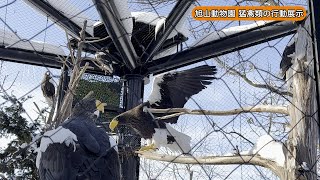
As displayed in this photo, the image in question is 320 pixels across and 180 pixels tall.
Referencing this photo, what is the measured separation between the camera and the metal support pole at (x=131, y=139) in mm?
2816

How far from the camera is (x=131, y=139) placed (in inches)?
124

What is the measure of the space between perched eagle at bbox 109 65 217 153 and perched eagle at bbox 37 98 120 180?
1.55m

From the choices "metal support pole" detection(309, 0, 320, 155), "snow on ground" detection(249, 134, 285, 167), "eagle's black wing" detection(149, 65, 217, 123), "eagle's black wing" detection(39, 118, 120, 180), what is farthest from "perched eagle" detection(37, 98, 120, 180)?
"eagle's black wing" detection(149, 65, 217, 123)

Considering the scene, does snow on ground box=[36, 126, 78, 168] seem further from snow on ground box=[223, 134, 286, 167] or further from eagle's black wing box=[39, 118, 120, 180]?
snow on ground box=[223, 134, 286, 167]

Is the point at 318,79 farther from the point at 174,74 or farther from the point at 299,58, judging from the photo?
the point at 174,74

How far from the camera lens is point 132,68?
314 cm

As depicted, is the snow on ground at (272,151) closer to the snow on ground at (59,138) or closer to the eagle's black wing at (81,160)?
the eagle's black wing at (81,160)

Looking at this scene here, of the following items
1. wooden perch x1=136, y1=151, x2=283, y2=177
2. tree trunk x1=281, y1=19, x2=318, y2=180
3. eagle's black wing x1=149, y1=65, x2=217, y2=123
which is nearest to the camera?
tree trunk x1=281, y1=19, x2=318, y2=180

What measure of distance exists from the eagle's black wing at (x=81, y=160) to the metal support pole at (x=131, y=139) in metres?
1.48

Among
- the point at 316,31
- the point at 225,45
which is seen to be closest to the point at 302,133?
the point at 225,45

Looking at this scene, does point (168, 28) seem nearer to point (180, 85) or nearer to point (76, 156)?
point (180, 85)

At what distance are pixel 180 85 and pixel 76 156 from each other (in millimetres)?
2192

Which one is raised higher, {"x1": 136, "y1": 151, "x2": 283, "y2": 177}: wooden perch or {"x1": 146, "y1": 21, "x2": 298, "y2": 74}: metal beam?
{"x1": 146, "y1": 21, "x2": 298, "y2": 74}: metal beam

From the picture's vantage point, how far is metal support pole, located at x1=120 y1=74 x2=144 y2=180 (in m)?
2.82
